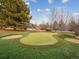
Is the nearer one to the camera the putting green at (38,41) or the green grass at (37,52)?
the green grass at (37,52)

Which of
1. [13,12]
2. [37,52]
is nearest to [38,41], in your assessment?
[37,52]

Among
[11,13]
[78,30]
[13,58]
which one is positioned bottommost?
[13,58]

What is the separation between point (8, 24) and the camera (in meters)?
16.7

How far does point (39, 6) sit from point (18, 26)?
31.4 ft

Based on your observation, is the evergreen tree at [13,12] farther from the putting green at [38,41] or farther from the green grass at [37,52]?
the green grass at [37,52]

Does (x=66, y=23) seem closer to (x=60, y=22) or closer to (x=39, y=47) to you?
(x=60, y=22)

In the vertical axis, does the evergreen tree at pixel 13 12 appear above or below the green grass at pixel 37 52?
above

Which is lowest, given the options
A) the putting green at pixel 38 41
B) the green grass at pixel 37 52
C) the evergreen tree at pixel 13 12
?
the green grass at pixel 37 52

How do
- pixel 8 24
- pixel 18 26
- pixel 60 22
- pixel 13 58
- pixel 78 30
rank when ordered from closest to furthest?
pixel 13 58 → pixel 78 30 → pixel 8 24 → pixel 18 26 → pixel 60 22

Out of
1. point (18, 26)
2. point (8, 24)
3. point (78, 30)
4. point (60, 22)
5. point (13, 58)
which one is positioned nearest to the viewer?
point (13, 58)

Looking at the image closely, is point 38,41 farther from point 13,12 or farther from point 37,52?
point 13,12

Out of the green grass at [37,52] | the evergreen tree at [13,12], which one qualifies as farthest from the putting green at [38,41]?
the evergreen tree at [13,12]

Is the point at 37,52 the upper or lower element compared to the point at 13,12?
lower

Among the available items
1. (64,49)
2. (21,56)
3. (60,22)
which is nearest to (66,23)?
(60,22)
